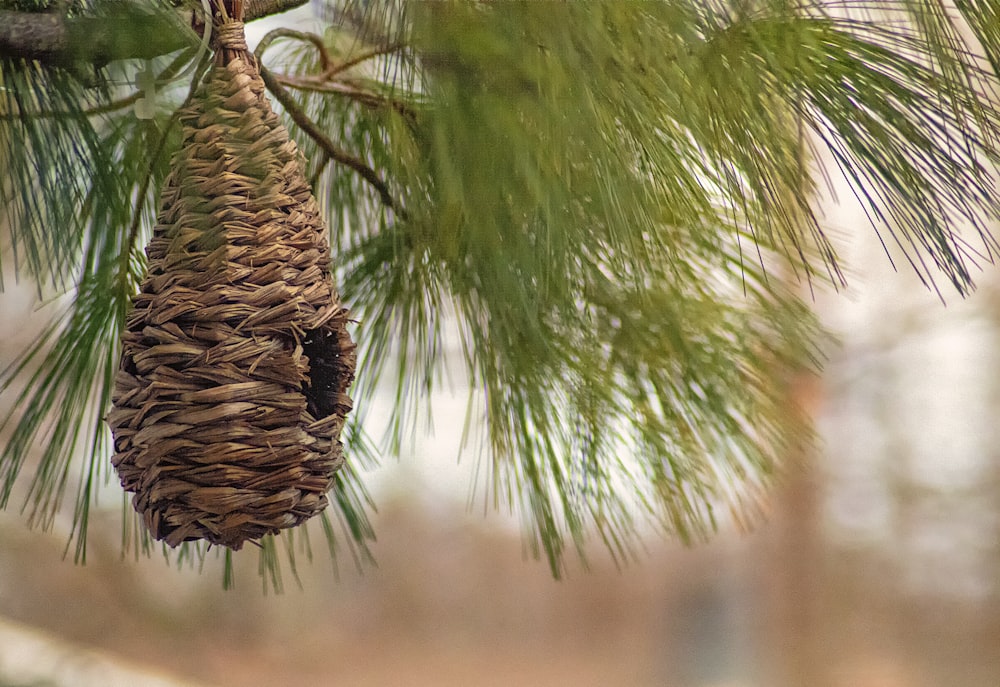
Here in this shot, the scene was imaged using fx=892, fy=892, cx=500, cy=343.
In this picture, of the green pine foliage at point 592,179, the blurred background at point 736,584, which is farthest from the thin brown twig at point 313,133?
the blurred background at point 736,584

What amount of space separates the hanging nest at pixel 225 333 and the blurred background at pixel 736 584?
2.63 feet

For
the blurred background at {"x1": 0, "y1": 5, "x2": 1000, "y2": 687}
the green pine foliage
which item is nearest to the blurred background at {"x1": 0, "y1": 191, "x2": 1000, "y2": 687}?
the blurred background at {"x1": 0, "y1": 5, "x2": 1000, "y2": 687}

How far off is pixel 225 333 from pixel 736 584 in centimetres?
102

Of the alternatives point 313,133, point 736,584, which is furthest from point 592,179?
point 736,584

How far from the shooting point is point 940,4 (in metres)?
0.21

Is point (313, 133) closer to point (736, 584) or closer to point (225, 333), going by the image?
point (225, 333)

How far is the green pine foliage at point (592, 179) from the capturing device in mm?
229

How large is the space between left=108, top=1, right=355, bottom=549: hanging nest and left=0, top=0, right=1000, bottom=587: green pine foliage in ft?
0.13

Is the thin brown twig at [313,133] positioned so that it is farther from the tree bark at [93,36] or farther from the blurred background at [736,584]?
the blurred background at [736,584]

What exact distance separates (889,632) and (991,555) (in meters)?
0.15

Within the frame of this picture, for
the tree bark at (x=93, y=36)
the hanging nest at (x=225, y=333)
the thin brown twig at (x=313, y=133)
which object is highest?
the tree bark at (x=93, y=36)

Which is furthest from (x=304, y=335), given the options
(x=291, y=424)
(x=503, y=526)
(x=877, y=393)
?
(x=877, y=393)

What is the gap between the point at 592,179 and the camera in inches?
9.6

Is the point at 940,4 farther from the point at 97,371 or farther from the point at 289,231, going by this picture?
the point at 97,371
